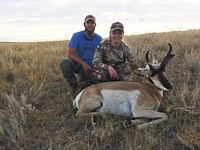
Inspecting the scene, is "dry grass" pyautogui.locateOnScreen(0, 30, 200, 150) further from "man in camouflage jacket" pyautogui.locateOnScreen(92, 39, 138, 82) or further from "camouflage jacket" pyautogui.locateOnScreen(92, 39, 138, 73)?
"camouflage jacket" pyautogui.locateOnScreen(92, 39, 138, 73)

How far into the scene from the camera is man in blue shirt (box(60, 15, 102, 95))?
172 inches

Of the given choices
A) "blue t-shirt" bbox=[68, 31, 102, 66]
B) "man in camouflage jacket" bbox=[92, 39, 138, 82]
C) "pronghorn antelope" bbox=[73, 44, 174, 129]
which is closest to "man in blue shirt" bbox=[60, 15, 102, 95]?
"blue t-shirt" bbox=[68, 31, 102, 66]

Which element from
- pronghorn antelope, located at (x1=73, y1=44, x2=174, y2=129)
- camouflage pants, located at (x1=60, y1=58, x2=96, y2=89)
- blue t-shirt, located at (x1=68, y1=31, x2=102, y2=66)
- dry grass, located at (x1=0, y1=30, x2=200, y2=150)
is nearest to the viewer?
dry grass, located at (x1=0, y1=30, x2=200, y2=150)

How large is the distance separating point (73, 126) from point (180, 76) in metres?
3.16

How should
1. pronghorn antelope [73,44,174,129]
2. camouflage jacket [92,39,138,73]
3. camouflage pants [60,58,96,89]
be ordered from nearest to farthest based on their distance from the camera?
1. pronghorn antelope [73,44,174,129]
2. camouflage jacket [92,39,138,73]
3. camouflage pants [60,58,96,89]

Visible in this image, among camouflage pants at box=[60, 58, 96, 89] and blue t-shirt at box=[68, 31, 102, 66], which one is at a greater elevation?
blue t-shirt at box=[68, 31, 102, 66]

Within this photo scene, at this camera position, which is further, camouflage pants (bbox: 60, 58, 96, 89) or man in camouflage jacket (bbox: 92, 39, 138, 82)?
camouflage pants (bbox: 60, 58, 96, 89)

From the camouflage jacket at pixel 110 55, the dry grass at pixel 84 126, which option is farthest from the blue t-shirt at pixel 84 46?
the dry grass at pixel 84 126

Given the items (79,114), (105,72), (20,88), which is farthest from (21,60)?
(79,114)

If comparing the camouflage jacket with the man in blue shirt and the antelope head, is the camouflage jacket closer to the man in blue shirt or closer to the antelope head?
the man in blue shirt

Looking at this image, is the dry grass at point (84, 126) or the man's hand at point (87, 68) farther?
the man's hand at point (87, 68)

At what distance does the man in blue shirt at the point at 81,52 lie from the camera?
4359 millimetres

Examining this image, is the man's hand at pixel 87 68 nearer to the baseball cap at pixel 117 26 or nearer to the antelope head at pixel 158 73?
the baseball cap at pixel 117 26

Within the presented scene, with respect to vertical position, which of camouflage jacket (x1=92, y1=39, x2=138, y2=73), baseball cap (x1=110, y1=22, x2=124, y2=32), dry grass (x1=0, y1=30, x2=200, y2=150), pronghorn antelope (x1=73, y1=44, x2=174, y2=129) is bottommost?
dry grass (x1=0, y1=30, x2=200, y2=150)
